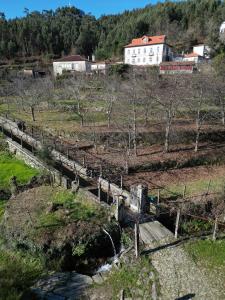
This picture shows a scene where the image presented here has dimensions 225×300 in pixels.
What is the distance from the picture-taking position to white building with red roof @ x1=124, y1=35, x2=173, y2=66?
6588 centimetres

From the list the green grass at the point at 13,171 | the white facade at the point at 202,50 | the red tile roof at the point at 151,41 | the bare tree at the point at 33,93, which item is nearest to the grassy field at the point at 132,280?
the green grass at the point at 13,171

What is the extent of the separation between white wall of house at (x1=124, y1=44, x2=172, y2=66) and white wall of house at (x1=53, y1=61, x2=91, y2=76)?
421 inches

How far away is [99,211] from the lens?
606 inches

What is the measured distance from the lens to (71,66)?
226ft

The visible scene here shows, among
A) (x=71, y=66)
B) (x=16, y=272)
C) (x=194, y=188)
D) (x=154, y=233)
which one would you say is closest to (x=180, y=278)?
(x=154, y=233)

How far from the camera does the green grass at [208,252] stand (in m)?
11.5

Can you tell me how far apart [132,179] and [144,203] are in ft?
16.2

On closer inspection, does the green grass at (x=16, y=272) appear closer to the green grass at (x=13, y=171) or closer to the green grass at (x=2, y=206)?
the green grass at (x=2, y=206)

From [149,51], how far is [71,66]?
18690mm

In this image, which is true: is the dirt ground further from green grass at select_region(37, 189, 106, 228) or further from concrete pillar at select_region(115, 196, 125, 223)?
concrete pillar at select_region(115, 196, 125, 223)

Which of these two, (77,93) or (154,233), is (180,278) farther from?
(77,93)

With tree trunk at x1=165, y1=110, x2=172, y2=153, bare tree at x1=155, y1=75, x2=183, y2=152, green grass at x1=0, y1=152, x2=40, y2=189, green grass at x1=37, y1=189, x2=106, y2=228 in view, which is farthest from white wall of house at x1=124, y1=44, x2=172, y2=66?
green grass at x1=37, y1=189, x2=106, y2=228

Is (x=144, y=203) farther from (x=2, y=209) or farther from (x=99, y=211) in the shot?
(x=2, y=209)

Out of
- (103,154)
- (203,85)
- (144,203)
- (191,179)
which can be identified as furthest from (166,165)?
(203,85)
